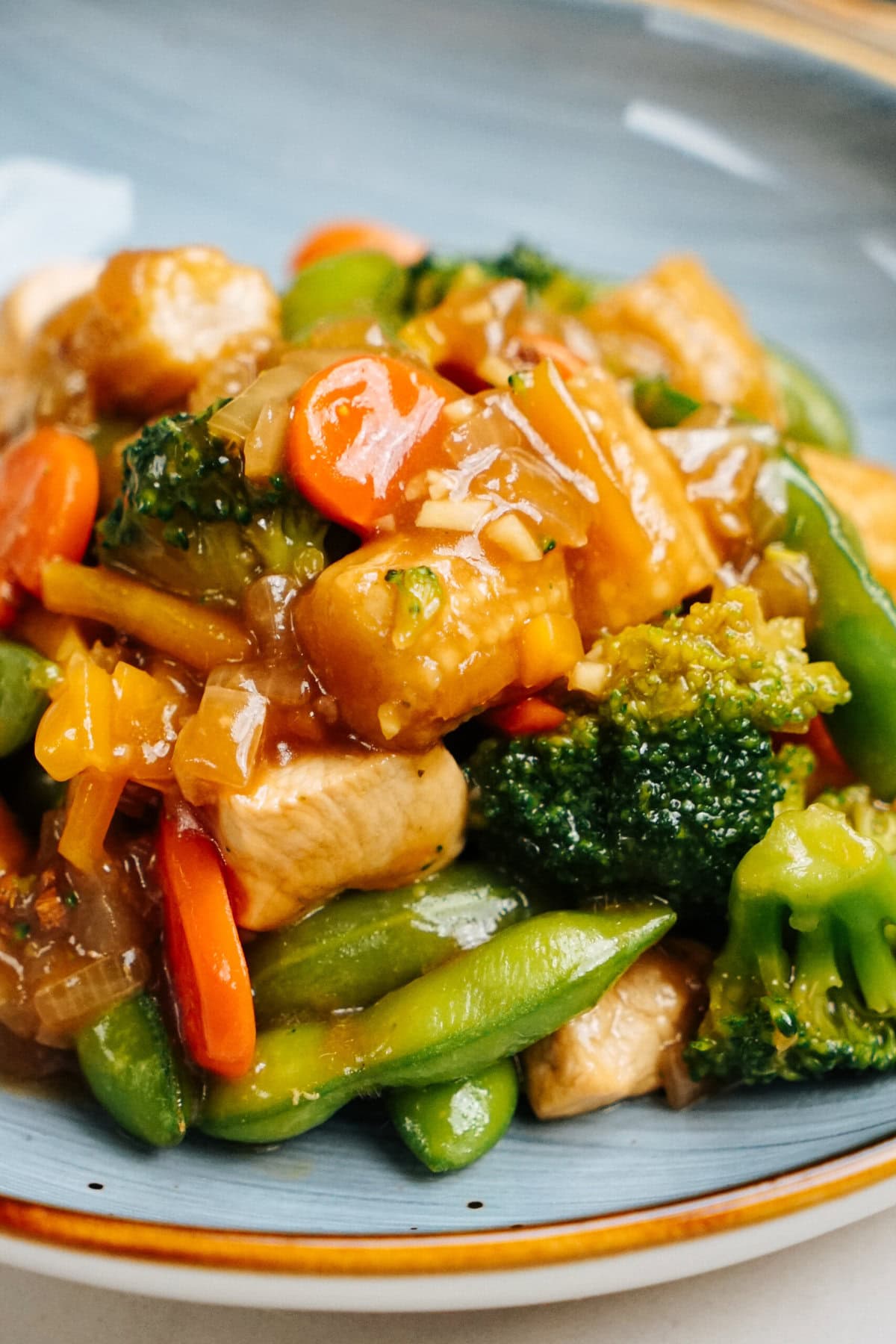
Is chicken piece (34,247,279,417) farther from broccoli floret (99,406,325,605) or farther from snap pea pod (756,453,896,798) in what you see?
snap pea pod (756,453,896,798)

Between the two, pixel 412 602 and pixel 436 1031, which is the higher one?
pixel 412 602

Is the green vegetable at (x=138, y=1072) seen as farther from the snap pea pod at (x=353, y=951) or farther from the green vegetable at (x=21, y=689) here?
the green vegetable at (x=21, y=689)

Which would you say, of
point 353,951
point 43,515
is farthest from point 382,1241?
point 43,515

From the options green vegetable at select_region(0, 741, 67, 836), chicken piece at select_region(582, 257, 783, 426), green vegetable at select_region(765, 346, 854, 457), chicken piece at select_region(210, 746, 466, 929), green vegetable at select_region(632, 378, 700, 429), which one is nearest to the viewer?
chicken piece at select_region(210, 746, 466, 929)

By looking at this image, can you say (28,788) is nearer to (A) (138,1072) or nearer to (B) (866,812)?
(A) (138,1072)

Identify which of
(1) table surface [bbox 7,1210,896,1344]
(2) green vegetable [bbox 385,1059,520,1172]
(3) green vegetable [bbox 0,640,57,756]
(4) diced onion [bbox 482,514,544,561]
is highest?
(4) diced onion [bbox 482,514,544,561]

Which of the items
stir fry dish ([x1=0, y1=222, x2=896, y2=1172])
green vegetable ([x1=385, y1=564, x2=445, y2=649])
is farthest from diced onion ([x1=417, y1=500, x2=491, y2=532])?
green vegetable ([x1=385, y1=564, x2=445, y2=649])

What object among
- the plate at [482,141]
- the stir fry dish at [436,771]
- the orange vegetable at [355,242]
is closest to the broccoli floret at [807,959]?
the stir fry dish at [436,771]

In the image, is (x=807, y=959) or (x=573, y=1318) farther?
(x=807, y=959)
